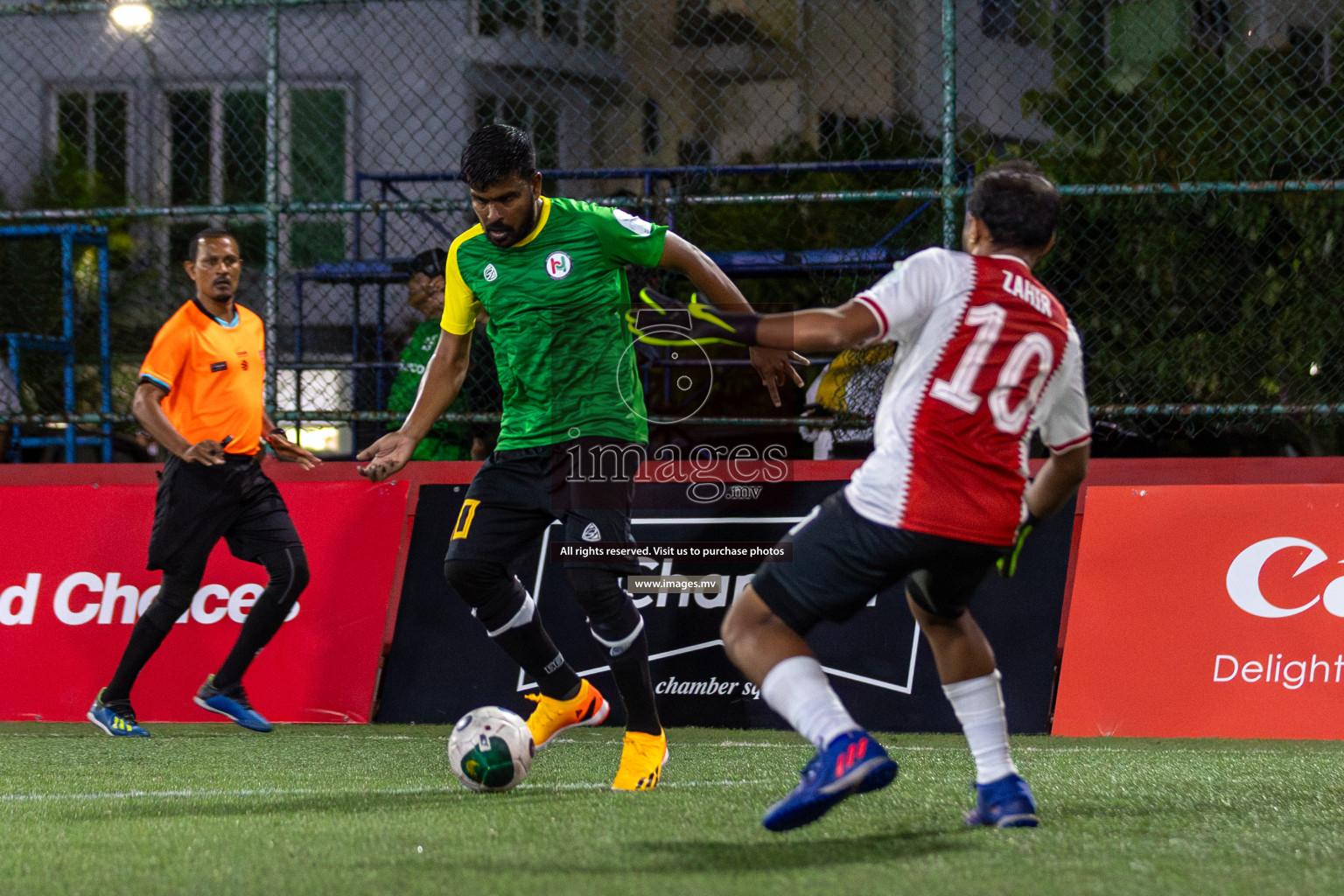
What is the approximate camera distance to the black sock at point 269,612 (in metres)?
6.04

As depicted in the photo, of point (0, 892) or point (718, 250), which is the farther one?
point (718, 250)

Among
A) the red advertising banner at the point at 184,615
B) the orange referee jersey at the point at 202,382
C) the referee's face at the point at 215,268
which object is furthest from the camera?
the red advertising banner at the point at 184,615

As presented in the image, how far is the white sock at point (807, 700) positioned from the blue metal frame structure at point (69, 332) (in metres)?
5.69

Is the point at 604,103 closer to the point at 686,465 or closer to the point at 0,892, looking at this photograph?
the point at 686,465

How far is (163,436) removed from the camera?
6.03m

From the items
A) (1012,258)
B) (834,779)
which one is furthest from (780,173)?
(834,779)

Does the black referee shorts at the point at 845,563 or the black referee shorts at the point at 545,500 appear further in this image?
the black referee shorts at the point at 545,500

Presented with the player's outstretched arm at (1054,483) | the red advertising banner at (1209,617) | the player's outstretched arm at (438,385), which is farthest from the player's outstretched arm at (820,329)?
the red advertising banner at (1209,617)

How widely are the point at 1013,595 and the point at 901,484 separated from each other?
10.6 ft

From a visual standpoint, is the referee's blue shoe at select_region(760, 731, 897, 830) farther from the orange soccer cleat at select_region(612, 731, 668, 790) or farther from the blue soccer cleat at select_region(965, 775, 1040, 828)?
the orange soccer cleat at select_region(612, 731, 668, 790)

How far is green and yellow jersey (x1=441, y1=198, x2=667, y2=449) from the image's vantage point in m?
4.41

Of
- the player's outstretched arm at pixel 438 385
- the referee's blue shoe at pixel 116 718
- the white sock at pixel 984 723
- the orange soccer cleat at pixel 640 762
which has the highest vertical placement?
the player's outstretched arm at pixel 438 385

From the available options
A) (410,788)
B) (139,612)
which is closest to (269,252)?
(139,612)

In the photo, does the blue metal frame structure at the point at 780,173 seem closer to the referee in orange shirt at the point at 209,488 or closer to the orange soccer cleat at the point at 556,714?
the referee in orange shirt at the point at 209,488
